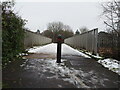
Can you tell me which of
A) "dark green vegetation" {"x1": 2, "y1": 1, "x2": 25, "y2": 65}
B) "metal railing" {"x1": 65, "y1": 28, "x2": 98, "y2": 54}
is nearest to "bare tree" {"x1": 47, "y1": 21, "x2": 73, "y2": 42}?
"metal railing" {"x1": 65, "y1": 28, "x2": 98, "y2": 54}

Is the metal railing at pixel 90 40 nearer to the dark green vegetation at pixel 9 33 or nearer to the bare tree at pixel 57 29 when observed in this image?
the dark green vegetation at pixel 9 33

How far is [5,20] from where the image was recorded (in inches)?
297

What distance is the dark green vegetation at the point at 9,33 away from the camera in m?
7.23

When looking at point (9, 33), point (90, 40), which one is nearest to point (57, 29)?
point (90, 40)

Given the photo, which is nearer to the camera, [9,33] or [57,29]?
[9,33]

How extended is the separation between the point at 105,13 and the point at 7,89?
1252 cm

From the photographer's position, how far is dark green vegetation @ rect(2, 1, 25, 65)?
23.7 ft

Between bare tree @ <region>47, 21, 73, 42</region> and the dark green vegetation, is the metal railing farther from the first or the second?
bare tree @ <region>47, 21, 73, 42</region>

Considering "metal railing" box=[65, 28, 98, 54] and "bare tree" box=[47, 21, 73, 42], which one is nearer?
"metal railing" box=[65, 28, 98, 54]

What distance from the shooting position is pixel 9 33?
786 cm

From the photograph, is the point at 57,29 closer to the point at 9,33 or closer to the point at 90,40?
the point at 90,40

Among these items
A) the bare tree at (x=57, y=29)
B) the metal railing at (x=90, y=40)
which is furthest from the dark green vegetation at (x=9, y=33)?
the bare tree at (x=57, y=29)

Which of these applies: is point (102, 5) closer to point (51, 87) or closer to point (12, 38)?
point (12, 38)

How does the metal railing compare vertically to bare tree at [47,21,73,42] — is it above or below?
below
